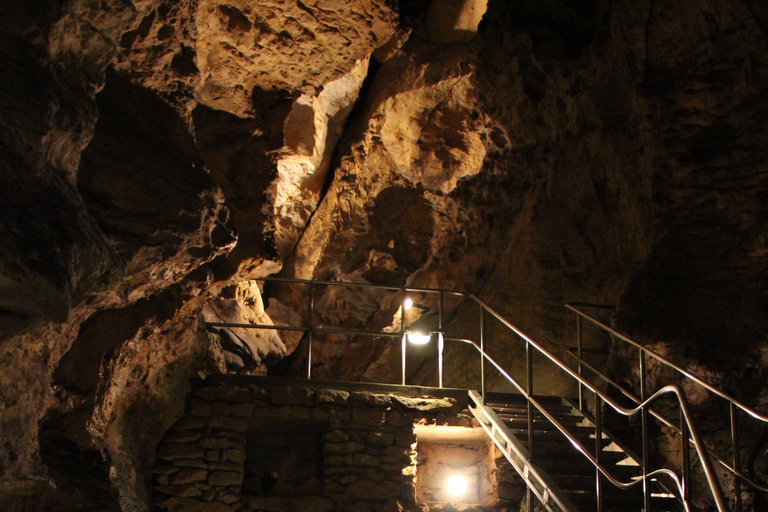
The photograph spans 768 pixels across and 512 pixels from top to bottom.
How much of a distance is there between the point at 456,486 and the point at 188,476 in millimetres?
2599

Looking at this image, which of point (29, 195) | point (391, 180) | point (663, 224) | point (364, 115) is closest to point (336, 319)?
point (391, 180)

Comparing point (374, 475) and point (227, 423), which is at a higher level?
point (227, 423)

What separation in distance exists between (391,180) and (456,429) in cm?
316

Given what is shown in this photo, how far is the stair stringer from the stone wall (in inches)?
8.7

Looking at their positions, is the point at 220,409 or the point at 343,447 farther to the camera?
the point at 343,447

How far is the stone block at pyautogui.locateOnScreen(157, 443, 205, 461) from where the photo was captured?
525cm

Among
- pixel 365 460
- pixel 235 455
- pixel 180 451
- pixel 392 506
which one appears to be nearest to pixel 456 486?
pixel 392 506

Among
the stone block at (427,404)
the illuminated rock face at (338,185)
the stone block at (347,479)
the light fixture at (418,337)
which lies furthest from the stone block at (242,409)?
the light fixture at (418,337)

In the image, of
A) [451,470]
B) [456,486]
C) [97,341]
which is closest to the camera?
[97,341]

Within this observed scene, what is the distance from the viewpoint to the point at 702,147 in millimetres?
5984

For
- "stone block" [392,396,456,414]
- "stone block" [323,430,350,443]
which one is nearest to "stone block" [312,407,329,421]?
"stone block" [323,430,350,443]

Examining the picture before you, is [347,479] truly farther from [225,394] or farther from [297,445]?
[225,394]

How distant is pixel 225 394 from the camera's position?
5.48m

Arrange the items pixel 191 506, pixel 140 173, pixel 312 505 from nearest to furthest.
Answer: pixel 140 173 < pixel 191 506 < pixel 312 505
